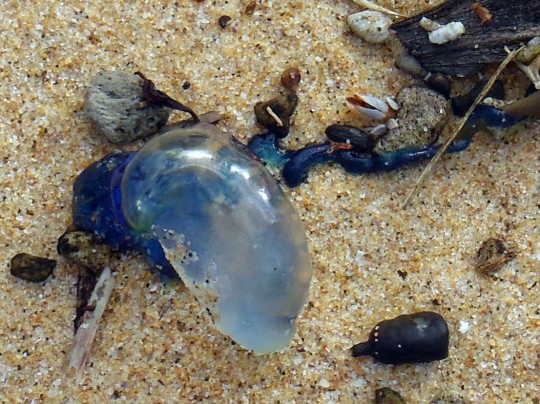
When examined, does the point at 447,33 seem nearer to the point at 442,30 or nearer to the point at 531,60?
the point at 442,30

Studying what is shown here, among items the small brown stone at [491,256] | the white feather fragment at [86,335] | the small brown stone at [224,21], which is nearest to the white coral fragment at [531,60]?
the small brown stone at [491,256]

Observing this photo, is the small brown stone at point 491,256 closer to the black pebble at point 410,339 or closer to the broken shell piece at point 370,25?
the black pebble at point 410,339

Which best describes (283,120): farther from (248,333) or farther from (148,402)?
(148,402)

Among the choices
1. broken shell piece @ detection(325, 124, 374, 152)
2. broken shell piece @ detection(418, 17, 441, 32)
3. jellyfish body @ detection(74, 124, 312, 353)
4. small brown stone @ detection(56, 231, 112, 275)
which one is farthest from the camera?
broken shell piece @ detection(418, 17, 441, 32)

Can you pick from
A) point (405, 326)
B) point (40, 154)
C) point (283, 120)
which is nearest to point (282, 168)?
point (283, 120)

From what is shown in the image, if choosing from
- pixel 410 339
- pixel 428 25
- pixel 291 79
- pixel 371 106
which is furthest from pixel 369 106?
pixel 410 339

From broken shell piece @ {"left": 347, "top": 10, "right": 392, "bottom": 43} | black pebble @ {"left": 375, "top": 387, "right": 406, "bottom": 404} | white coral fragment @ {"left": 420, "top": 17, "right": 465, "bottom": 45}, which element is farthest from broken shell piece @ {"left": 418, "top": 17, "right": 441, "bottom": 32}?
black pebble @ {"left": 375, "top": 387, "right": 406, "bottom": 404}

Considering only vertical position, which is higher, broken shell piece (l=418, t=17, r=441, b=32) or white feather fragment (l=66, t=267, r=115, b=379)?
broken shell piece (l=418, t=17, r=441, b=32)

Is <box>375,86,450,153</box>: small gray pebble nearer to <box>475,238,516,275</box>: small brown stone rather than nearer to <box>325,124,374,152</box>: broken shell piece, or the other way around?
<box>325,124,374,152</box>: broken shell piece
